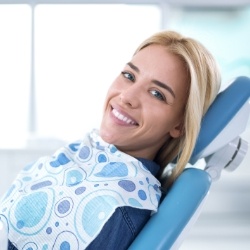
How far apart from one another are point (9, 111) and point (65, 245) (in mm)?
2789

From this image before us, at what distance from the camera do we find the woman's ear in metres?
1.54

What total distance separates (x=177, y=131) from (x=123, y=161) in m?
0.21

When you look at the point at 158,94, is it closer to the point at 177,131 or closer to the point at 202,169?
the point at 177,131

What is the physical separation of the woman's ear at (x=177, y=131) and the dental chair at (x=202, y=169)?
0.25ft

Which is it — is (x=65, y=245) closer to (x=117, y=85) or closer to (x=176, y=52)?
(x=117, y=85)

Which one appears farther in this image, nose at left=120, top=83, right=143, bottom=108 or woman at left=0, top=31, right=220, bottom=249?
nose at left=120, top=83, right=143, bottom=108

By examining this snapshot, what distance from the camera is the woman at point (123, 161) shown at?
1320 millimetres

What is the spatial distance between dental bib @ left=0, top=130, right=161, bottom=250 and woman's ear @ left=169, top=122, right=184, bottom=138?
0.16m

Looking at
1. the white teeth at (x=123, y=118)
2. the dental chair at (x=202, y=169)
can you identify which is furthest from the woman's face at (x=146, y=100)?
the dental chair at (x=202, y=169)

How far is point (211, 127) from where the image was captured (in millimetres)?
1465

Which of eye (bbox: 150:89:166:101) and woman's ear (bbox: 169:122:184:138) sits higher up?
eye (bbox: 150:89:166:101)

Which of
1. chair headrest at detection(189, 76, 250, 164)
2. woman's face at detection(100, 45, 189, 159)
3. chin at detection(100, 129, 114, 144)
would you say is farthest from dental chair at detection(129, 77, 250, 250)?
chin at detection(100, 129, 114, 144)

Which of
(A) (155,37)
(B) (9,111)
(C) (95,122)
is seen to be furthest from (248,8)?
(A) (155,37)

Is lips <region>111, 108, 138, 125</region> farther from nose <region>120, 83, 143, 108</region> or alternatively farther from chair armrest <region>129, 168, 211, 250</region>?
chair armrest <region>129, 168, 211, 250</region>
